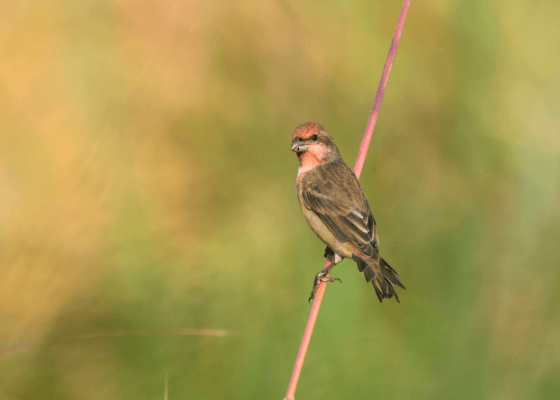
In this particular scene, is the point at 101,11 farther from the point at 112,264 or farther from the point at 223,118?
the point at 112,264

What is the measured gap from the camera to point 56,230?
315 cm

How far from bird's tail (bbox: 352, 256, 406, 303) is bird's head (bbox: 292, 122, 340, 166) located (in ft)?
2.48

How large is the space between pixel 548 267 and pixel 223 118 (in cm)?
286

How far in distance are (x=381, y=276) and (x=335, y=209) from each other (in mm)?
484

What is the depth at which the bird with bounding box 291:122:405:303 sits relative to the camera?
113 inches

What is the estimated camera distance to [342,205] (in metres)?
3.06

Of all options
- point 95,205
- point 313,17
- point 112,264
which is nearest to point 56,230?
point 95,205

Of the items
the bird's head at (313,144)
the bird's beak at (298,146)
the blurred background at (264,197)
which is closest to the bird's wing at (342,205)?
the bird's head at (313,144)

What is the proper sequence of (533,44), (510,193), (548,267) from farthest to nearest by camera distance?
(533,44) < (510,193) < (548,267)

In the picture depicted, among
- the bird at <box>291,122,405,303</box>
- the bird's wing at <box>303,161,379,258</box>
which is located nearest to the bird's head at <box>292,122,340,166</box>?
the bird at <box>291,122,405,303</box>

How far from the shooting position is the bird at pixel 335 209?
286cm

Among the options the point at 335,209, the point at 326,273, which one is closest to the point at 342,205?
the point at 335,209

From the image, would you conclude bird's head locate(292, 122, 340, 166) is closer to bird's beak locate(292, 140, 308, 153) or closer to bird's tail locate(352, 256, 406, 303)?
bird's beak locate(292, 140, 308, 153)

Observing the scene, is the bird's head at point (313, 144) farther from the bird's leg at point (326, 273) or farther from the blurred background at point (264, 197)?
the blurred background at point (264, 197)
